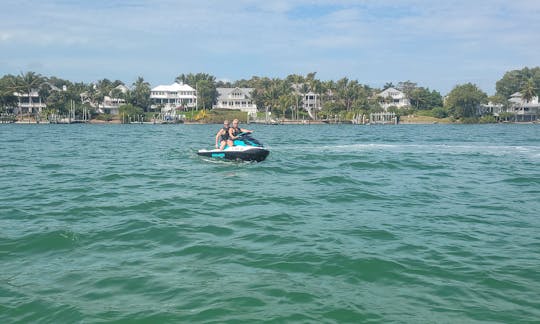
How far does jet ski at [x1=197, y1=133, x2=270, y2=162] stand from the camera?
72.1 feet

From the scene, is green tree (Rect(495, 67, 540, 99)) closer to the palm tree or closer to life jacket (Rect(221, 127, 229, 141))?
the palm tree

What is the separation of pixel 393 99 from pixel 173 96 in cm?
5835

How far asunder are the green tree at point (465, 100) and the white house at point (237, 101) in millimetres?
48716

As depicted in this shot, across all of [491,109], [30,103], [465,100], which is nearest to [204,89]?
[30,103]

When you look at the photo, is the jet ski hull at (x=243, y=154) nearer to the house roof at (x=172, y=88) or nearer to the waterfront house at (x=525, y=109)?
the house roof at (x=172, y=88)

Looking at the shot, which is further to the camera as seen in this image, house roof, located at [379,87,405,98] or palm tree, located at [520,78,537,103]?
house roof, located at [379,87,405,98]

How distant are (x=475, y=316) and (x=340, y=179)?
39.0 feet

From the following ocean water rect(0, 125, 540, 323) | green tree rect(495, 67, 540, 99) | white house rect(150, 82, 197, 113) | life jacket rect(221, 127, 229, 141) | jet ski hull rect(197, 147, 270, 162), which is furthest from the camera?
green tree rect(495, 67, 540, 99)

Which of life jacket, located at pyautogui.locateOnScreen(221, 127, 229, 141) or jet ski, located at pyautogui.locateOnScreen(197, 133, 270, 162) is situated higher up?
life jacket, located at pyautogui.locateOnScreen(221, 127, 229, 141)

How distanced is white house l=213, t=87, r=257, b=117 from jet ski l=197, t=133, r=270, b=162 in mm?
103790

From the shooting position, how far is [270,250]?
8812 mm

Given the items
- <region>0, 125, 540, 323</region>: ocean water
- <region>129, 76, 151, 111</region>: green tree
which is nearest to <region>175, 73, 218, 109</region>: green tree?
<region>129, 76, 151, 111</region>: green tree

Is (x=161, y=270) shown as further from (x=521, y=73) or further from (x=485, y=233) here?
(x=521, y=73)

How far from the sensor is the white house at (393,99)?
13000 centimetres
